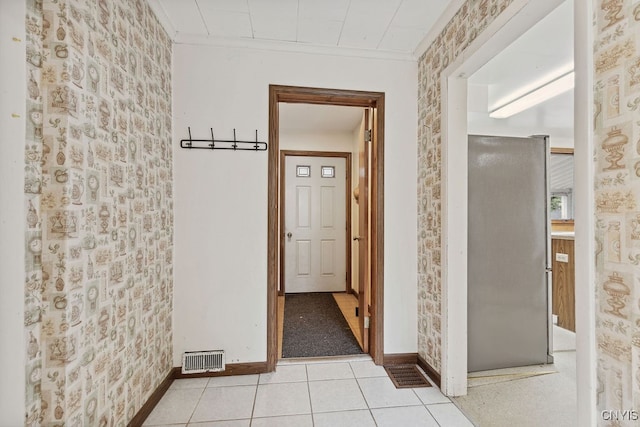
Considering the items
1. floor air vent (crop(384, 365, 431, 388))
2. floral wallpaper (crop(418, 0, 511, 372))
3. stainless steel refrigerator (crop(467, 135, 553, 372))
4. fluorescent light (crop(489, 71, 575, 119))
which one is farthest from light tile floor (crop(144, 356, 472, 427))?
fluorescent light (crop(489, 71, 575, 119))

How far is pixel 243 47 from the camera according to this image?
7.24ft

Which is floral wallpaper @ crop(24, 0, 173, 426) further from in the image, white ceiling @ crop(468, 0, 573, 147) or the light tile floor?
white ceiling @ crop(468, 0, 573, 147)

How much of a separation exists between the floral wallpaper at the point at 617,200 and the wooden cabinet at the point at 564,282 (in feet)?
8.13

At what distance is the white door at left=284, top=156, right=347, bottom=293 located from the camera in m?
4.50

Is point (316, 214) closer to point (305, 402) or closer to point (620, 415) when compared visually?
point (305, 402)

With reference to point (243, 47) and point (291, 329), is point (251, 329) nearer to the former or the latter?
point (291, 329)

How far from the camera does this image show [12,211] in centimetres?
97

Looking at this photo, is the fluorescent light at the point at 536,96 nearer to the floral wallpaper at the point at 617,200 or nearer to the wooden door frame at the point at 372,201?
the wooden door frame at the point at 372,201

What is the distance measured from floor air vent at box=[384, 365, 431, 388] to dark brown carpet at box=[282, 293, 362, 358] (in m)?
0.38

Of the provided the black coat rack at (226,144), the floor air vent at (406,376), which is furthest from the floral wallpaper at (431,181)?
the black coat rack at (226,144)

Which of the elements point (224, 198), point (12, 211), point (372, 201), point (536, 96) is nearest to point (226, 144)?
point (224, 198)

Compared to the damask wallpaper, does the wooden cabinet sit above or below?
below

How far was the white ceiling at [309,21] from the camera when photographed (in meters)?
1.82

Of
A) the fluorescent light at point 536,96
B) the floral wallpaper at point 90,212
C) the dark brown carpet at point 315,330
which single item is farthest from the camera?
the fluorescent light at point 536,96
